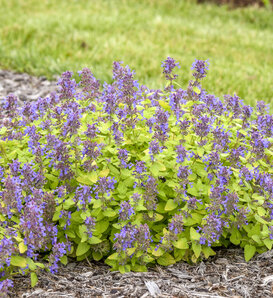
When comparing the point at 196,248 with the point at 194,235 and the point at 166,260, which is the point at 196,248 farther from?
the point at 166,260

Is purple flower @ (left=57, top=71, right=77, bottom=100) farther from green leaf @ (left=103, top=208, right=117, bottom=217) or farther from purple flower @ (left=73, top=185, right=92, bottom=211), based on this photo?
green leaf @ (left=103, top=208, right=117, bottom=217)

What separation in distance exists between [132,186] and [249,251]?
0.91 meters

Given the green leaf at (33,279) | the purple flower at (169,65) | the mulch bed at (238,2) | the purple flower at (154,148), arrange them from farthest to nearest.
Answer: the mulch bed at (238,2)
the purple flower at (169,65)
the purple flower at (154,148)
the green leaf at (33,279)

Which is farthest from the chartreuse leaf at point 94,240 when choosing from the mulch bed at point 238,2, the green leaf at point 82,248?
the mulch bed at point 238,2

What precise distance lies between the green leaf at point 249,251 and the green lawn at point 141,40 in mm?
2588

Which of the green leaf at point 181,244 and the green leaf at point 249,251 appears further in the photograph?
the green leaf at point 249,251

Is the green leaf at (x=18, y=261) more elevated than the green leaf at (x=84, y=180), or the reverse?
the green leaf at (x=84, y=180)

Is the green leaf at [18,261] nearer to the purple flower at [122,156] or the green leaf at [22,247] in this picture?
the green leaf at [22,247]

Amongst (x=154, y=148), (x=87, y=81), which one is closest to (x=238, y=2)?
(x=87, y=81)

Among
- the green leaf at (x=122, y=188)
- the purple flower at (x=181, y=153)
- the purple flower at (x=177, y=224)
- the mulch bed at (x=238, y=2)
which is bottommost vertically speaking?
the purple flower at (x=177, y=224)

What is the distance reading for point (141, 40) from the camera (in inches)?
348

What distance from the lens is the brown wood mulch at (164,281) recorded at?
2.87 metres

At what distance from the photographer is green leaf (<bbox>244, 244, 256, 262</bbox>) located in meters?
3.14

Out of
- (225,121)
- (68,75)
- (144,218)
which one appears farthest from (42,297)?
(225,121)
